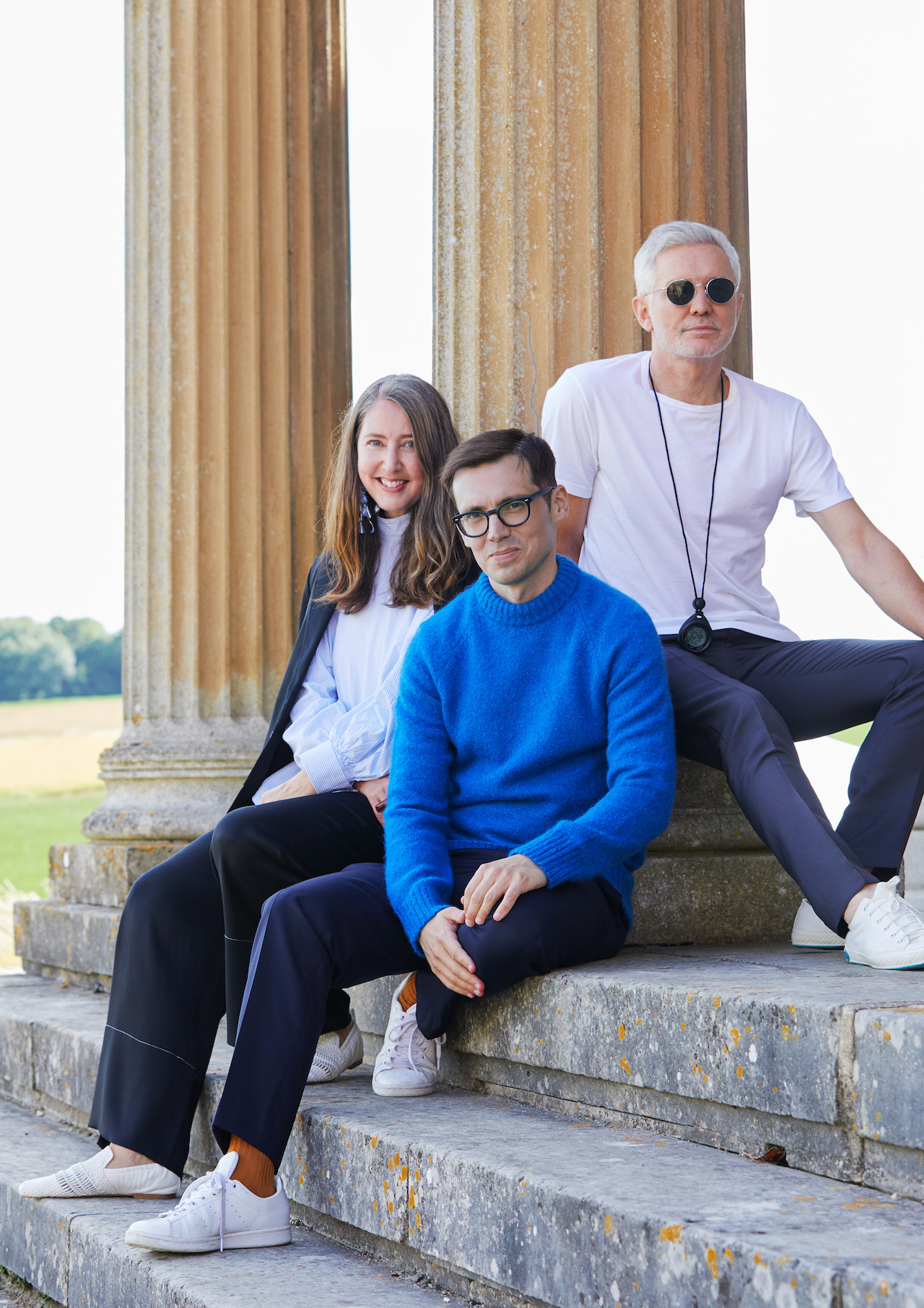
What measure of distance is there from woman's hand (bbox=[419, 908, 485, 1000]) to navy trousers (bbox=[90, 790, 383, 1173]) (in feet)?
1.68

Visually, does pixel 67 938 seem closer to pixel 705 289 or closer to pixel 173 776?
pixel 173 776

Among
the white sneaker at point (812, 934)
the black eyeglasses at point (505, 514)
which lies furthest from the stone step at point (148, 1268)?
the black eyeglasses at point (505, 514)

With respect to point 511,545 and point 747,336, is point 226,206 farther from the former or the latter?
point 511,545

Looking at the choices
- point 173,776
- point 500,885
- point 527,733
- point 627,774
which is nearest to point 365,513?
point 527,733

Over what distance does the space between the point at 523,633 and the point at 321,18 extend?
4.38 metres

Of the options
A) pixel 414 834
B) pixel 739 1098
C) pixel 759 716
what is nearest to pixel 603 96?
pixel 759 716

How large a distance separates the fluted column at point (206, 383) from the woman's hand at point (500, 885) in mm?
3064

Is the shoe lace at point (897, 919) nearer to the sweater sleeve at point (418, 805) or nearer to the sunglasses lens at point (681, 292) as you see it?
the sweater sleeve at point (418, 805)

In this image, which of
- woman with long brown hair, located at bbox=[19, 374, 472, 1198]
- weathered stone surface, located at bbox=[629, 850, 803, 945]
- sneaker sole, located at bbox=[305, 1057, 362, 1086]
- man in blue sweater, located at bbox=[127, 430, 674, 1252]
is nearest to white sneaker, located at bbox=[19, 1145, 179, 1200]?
woman with long brown hair, located at bbox=[19, 374, 472, 1198]

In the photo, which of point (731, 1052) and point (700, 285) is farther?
point (700, 285)

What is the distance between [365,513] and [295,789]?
0.80 metres

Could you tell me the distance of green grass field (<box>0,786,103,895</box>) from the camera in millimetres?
26812

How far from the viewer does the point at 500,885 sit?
2.77 m

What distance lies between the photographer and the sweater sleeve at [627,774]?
283cm
